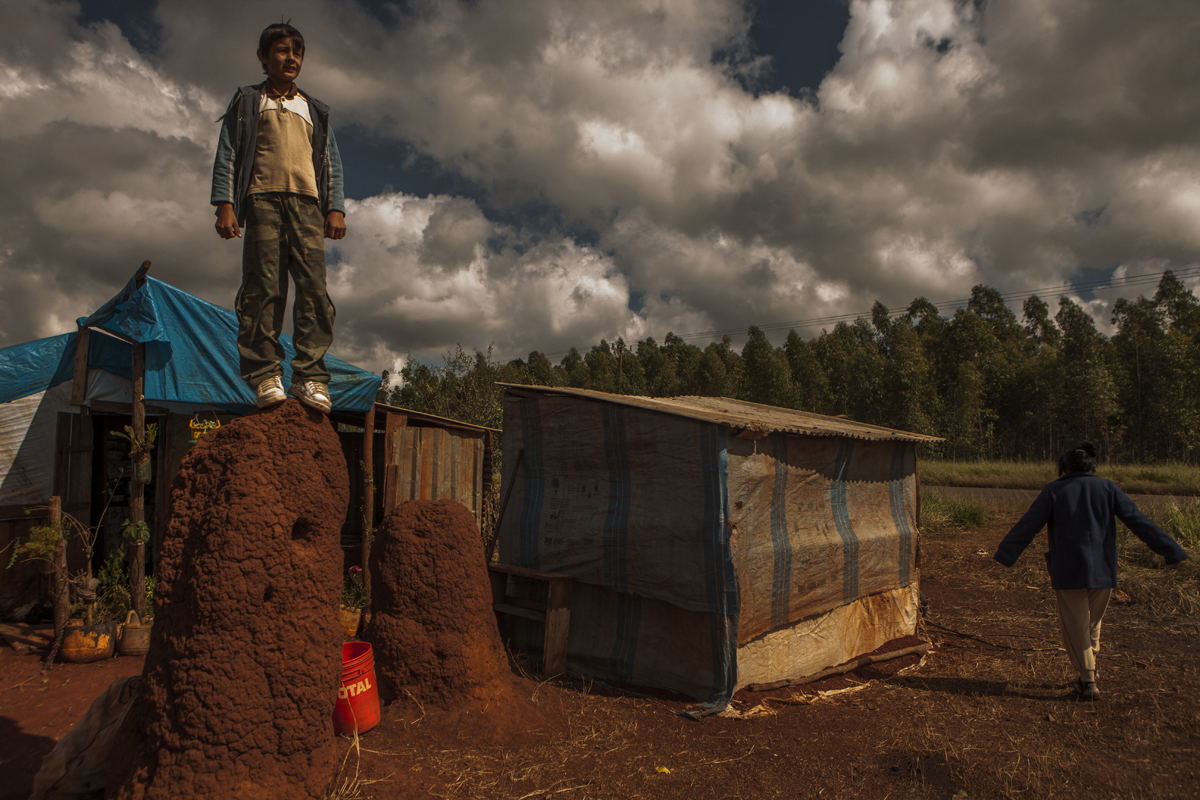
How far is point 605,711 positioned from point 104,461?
6.68 meters

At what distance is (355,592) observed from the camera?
706cm

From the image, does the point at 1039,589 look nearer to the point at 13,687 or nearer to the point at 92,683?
the point at 92,683

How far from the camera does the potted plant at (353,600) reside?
5711mm

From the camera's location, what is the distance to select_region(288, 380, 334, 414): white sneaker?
3104mm

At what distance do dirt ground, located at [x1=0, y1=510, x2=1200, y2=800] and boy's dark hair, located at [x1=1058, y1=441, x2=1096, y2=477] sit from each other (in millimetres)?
1784

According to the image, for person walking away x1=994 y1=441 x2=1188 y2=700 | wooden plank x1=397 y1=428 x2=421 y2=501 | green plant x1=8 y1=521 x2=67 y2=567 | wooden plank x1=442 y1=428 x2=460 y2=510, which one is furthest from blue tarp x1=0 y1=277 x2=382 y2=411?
Result: person walking away x1=994 y1=441 x2=1188 y2=700

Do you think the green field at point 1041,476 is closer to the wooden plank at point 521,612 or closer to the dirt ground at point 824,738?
the dirt ground at point 824,738

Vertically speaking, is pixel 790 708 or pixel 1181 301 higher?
pixel 1181 301

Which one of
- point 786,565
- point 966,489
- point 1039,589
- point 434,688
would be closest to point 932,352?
point 966,489

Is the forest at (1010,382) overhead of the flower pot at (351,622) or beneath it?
overhead

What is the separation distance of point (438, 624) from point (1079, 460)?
535 centimetres

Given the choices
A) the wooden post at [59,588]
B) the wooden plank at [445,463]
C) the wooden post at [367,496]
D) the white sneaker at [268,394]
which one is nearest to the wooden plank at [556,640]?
the wooden post at [367,496]

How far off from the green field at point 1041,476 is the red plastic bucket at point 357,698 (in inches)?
710

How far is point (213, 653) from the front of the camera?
2.67m
